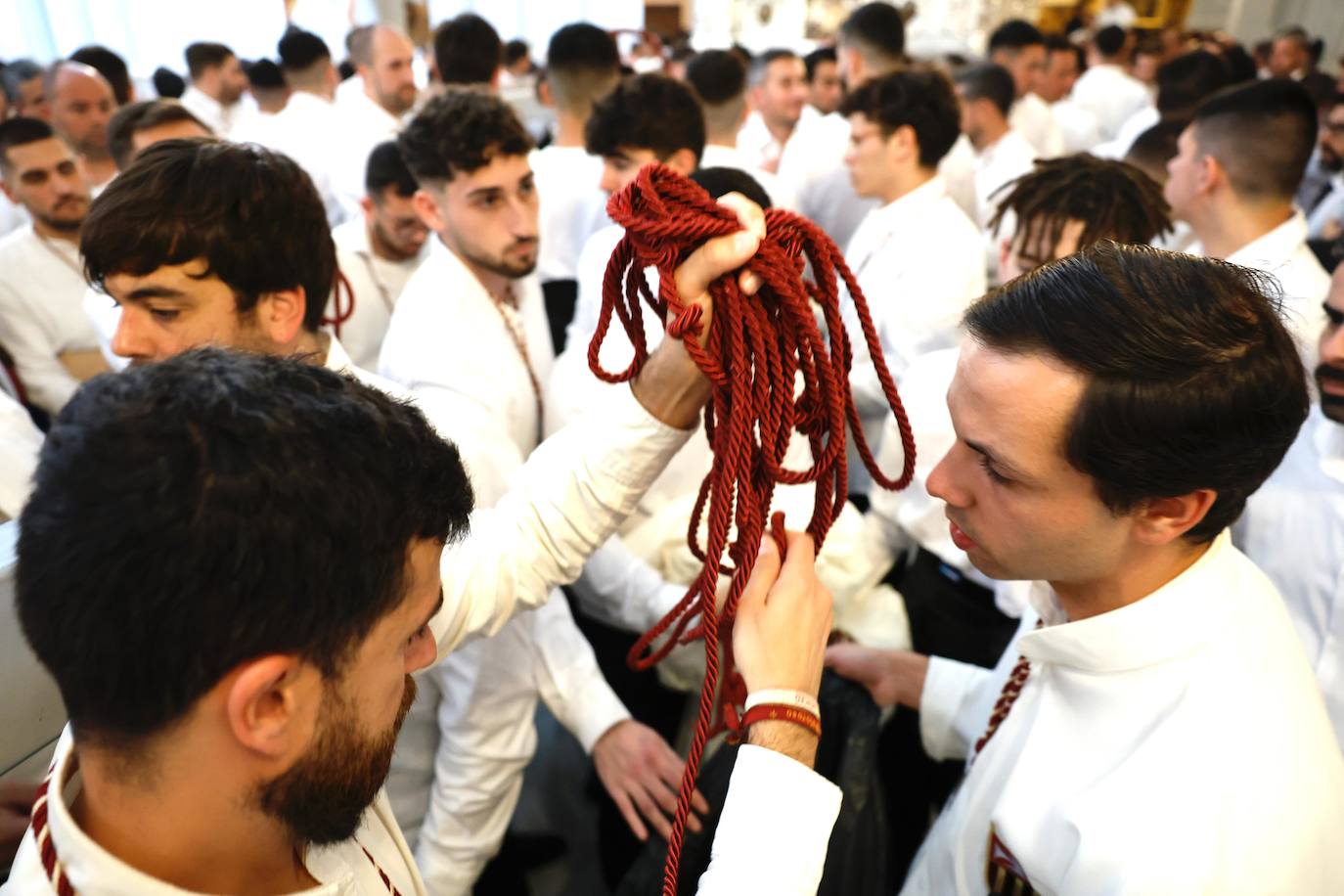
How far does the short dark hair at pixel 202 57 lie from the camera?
6027 mm

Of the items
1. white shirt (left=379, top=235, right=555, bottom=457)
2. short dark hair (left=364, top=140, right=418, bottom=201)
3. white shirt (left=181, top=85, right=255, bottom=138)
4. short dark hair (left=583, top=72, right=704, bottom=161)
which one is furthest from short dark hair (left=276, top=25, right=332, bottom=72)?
white shirt (left=379, top=235, right=555, bottom=457)

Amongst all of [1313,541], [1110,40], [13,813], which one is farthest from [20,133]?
[1110,40]

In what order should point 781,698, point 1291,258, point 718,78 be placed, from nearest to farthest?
point 781,698 → point 1291,258 → point 718,78

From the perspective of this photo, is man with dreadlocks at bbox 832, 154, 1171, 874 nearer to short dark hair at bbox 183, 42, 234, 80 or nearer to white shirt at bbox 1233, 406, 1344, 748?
white shirt at bbox 1233, 406, 1344, 748

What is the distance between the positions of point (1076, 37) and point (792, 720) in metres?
12.6

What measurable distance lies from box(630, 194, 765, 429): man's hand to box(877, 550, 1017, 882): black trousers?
1130mm

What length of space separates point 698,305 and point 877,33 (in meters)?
5.21

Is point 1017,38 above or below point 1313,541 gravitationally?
above

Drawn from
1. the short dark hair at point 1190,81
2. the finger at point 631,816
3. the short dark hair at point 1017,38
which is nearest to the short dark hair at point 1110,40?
the short dark hair at point 1017,38

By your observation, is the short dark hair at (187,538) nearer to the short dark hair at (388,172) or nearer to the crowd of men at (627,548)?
the crowd of men at (627,548)

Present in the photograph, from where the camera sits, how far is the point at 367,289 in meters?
3.12

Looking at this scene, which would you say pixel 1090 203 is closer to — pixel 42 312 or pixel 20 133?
pixel 42 312

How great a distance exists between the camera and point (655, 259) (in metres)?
1.04

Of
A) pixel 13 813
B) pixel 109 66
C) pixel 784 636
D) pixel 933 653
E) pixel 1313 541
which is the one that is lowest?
pixel 933 653
